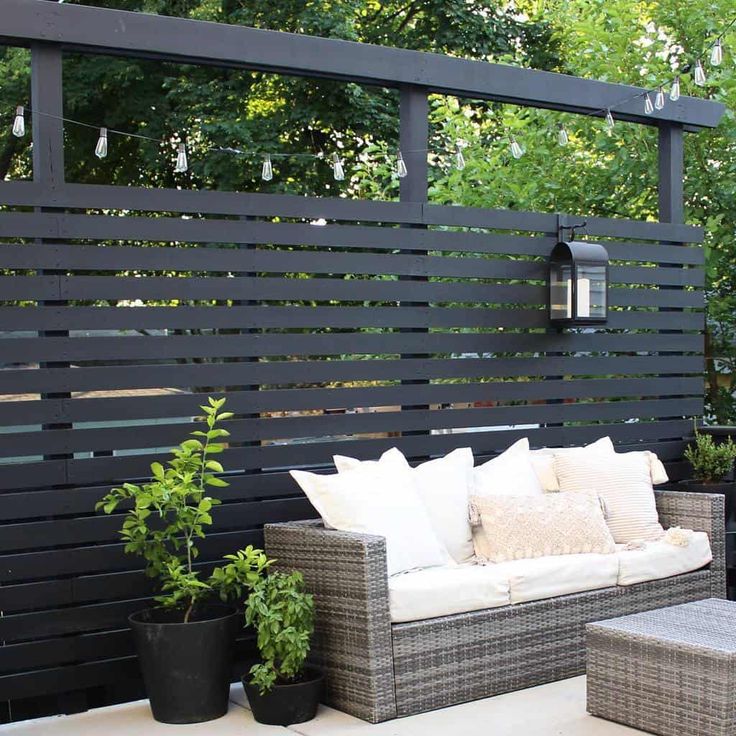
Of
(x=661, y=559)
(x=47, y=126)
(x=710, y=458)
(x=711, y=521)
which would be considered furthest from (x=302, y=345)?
(x=710, y=458)

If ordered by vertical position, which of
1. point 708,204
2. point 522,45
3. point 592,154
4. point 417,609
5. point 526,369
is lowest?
point 417,609

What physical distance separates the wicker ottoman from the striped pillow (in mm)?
840

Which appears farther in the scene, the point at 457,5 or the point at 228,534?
the point at 457,5

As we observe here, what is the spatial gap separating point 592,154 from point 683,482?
3.16 m

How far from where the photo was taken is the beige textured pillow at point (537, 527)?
167 inches

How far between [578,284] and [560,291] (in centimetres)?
10

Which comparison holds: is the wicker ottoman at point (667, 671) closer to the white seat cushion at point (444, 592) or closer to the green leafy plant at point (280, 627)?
the white seat cushion at point (444, 592)

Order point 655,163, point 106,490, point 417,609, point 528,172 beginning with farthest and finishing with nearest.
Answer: point 528,172, point 655,163, point 106,490, point 417,609

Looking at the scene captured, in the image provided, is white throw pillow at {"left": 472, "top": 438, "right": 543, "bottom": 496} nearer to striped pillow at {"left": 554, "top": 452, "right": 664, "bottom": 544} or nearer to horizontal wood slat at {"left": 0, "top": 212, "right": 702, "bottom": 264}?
striped pillow at {"left": 554, "top": 452, "right": 664, "bottom": 544}

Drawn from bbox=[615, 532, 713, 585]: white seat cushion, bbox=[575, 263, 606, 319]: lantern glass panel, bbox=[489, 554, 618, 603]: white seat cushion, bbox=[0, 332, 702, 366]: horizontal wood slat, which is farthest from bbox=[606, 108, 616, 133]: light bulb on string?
bbox=[489, 554, 618, 603]: white seat cushion

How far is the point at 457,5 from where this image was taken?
10820 mm

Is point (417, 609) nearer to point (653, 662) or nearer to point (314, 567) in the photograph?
point (314, 567)

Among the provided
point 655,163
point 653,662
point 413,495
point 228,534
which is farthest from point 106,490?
point 655,163

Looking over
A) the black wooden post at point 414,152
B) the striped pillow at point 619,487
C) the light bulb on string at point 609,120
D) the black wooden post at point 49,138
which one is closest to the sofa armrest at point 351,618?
the black wooden post at point 49,138
